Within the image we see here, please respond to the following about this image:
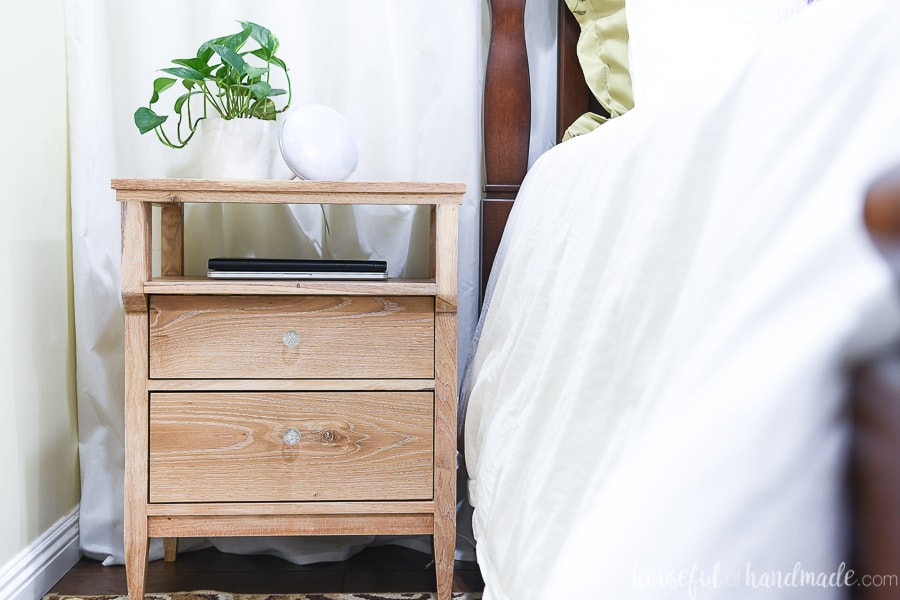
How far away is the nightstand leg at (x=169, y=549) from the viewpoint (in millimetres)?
1439

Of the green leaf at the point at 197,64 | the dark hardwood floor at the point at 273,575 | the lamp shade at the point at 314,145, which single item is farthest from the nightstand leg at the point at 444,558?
the green leaf at the point at 197,64

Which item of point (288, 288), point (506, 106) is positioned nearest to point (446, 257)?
point (288, 288)

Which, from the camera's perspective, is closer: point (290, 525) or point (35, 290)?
point (290, 525)

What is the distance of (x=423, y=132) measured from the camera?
1.51 metres

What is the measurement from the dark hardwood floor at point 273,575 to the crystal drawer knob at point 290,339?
1.57 feet

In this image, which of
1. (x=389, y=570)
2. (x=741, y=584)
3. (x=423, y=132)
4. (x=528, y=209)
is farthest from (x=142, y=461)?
(x=741, y=584)

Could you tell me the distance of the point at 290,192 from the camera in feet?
3.78

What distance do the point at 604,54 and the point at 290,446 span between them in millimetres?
942

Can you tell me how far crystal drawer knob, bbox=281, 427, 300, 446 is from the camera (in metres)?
1.16

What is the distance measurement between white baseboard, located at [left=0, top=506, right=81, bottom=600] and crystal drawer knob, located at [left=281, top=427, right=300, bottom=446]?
1.65 ft

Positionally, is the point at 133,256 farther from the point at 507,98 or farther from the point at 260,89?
the point at 507,98

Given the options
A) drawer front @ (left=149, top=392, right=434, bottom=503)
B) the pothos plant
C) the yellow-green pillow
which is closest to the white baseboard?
drawer front @ (left=149, top=392, right=434, bottom=503)

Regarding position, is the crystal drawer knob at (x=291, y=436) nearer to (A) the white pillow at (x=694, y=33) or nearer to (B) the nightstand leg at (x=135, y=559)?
(B) the nightstand leg at (x=135, y=559)

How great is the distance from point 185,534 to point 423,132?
2.88 feet
